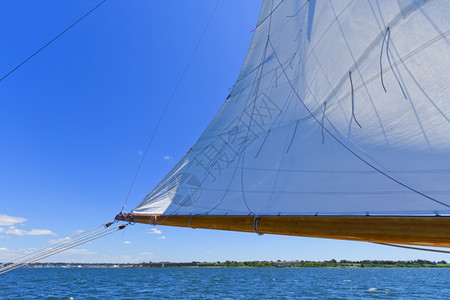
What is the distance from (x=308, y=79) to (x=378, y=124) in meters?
1.06

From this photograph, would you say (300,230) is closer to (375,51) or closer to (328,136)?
(328,136)

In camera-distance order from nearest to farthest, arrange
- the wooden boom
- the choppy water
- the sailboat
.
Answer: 1. the wooden boom
2. the sailboat
3. the choppy water

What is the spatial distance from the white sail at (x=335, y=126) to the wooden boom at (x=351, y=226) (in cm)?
6

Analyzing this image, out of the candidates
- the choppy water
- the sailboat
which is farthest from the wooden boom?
the choppy water

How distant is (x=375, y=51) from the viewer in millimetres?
2455

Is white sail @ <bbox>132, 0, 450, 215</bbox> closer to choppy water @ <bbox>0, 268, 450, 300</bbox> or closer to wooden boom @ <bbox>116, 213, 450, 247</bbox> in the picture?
wooden boom @ <bbox>116, 213, 450, 247</bbox>

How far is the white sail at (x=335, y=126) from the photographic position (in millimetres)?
1962

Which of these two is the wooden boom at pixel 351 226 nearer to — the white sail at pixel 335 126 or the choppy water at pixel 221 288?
the white sail at pixel 335 126

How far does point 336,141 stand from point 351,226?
77 cm

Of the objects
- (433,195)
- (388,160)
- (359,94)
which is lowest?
(433,195)

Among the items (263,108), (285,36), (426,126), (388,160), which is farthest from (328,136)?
(285,36)

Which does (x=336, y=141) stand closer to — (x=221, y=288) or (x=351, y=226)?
(x=351, y=226)

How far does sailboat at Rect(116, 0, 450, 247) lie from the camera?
1918 millimetres

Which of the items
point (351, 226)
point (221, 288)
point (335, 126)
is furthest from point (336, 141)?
point (221, 288)
